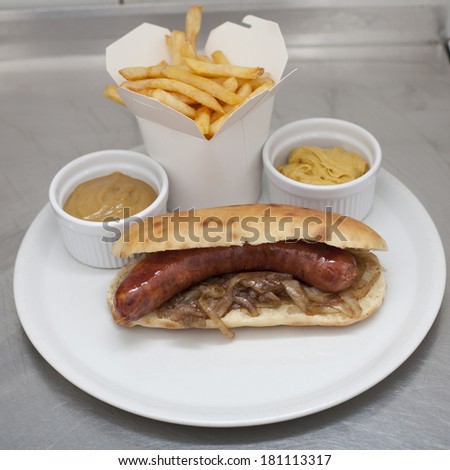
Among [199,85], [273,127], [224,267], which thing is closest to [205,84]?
[199,85]

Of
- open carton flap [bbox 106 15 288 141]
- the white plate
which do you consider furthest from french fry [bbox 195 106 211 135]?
the white plate

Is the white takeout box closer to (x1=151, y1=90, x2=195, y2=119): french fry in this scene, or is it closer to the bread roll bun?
(x1=151, y1=90, x2=195, y2=119): french fry

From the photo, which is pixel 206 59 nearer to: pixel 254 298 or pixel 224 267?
pixel 224 267

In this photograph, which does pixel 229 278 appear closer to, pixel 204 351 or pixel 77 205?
pixel 204 351

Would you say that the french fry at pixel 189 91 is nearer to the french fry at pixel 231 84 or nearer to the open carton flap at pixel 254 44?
the french fry at pixel 231 84

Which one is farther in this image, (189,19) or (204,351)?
(189,19)

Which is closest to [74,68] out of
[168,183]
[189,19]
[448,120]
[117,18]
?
[117,18]
